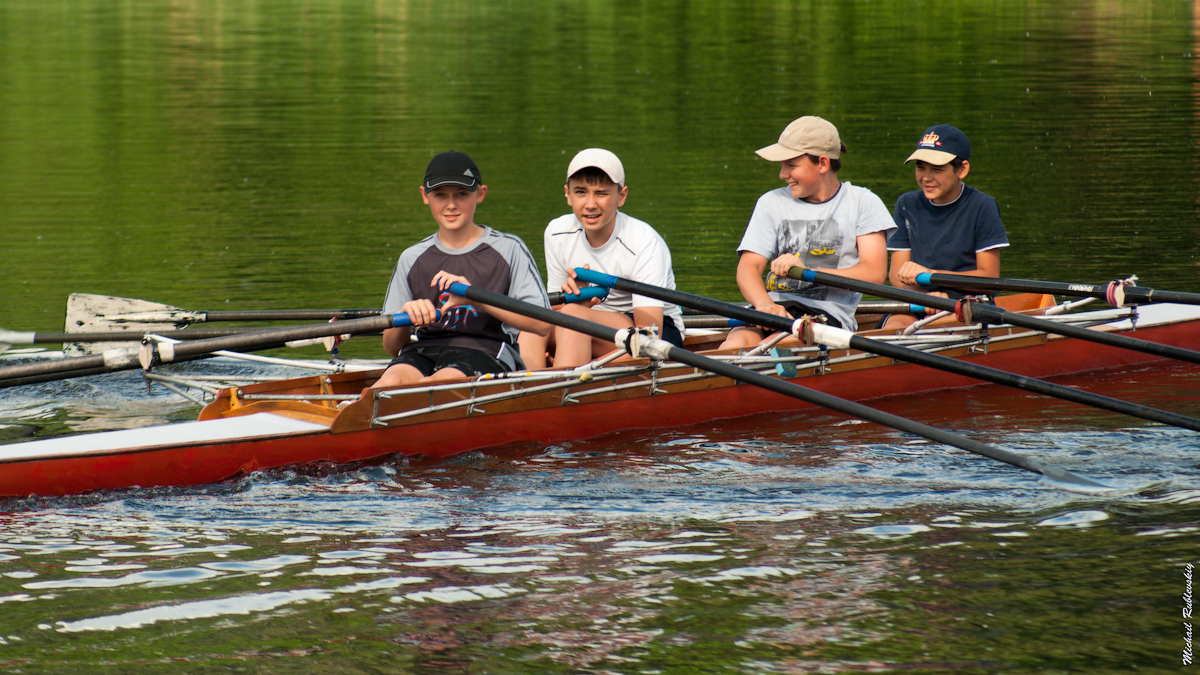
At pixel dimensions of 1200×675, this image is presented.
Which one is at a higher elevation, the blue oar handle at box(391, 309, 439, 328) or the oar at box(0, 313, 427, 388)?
the blue oar handle at box(391, 309, 439, 328)

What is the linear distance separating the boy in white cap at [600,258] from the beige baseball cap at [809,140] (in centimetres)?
106

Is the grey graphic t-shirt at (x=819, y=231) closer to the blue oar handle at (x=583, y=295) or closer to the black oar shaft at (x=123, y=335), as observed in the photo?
the blue oar handle at (x=583, y=295)

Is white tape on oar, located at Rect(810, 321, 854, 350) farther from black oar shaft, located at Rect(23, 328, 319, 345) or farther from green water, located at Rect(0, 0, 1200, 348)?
green water, located at Rect(0, 0, 1200, 348)

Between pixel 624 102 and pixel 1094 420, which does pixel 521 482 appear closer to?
pixel 1094 420

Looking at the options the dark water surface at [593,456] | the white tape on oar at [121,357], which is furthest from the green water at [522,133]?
the white tape on oar at [121,357]

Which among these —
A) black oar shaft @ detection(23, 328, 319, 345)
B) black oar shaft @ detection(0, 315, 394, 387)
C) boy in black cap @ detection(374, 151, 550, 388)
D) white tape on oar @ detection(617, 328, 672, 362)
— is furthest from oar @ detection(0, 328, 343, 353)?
white tape on oar @ detection(617, 328, 672, 362)

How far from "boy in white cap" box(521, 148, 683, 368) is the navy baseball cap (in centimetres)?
227

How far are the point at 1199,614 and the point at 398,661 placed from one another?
3.29 metres

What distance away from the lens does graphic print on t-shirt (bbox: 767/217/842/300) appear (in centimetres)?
861

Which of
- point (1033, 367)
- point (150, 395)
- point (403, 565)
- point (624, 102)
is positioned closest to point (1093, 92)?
point (624, 102)

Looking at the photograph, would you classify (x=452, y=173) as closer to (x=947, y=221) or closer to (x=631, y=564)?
(x=631, y=564)

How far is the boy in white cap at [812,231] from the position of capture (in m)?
8.44

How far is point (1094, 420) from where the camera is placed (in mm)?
8125

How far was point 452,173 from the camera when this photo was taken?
23.8 ft
